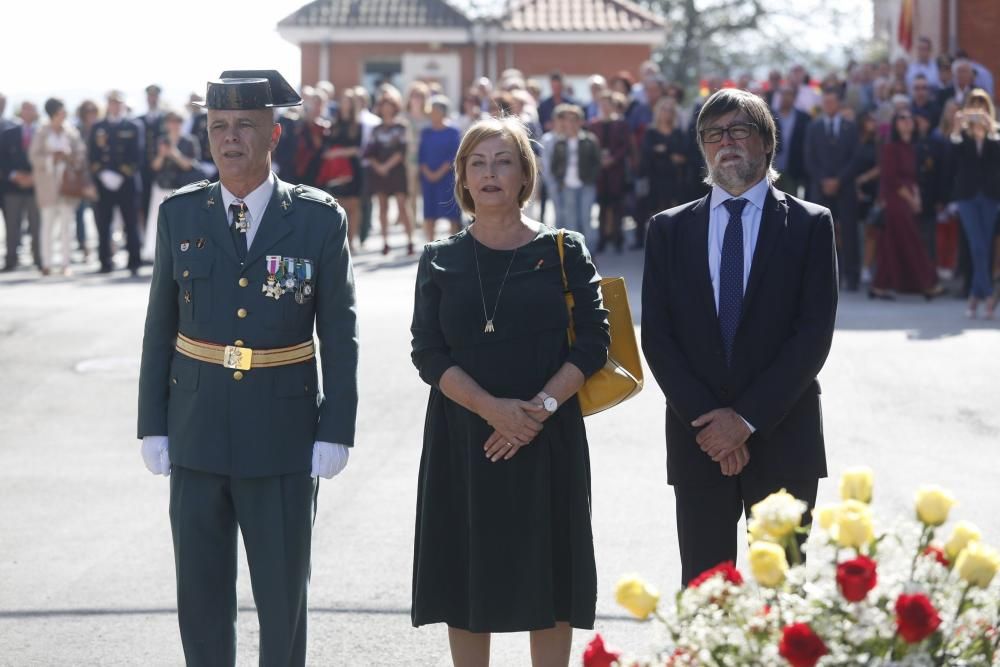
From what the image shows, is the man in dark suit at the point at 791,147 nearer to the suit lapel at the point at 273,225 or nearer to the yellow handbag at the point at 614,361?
the yellow handbag at the point at 614,361

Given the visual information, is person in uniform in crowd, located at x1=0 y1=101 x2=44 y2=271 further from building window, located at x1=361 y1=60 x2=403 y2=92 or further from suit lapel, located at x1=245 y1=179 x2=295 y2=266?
building window, located at x1=361 y1=60 x2=403 y2=92

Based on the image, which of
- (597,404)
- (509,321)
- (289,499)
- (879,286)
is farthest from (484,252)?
(879,286)

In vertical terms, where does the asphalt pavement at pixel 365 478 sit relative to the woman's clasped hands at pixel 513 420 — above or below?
below

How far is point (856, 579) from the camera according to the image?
106 inches

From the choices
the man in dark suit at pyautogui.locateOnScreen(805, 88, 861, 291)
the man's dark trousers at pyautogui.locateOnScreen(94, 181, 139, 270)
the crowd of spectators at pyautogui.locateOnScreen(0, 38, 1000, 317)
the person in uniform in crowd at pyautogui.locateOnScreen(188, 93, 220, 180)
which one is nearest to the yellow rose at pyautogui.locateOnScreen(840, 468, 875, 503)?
the crowd of spectators at pyautogui.locateOnScreen(0, 38, 1000, 317)

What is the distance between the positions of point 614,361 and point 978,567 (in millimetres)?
2352

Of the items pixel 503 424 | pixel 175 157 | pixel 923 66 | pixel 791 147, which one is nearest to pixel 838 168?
pixel 791 147

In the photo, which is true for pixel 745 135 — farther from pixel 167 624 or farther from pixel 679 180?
pixel 679 180

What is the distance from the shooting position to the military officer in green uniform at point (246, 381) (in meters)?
4.83

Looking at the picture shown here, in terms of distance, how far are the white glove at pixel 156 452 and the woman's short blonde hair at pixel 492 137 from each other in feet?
3.99

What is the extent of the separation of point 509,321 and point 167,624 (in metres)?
2.43

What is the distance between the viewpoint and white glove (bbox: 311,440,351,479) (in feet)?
15.9

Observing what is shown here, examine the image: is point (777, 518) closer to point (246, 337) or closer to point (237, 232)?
point (246, 337)

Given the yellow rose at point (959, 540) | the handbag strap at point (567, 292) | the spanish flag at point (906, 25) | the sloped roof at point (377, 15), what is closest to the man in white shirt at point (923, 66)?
the spanish flag at point (906, 25)
